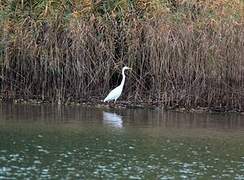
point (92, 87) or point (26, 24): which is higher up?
point (26, 24)

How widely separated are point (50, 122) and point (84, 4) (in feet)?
19.3

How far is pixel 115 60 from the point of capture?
21.2 metres

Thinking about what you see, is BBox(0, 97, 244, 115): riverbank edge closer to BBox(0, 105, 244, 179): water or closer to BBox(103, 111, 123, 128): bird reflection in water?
BBox(0, 105, 244, 179): water

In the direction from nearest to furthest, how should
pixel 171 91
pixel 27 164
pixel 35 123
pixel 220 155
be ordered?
1. pixel 27 164
2. pixel 220 155
3. pixel 35 123
4. pixel 171 91

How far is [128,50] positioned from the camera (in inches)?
831

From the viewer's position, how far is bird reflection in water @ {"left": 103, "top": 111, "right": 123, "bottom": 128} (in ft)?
53.9

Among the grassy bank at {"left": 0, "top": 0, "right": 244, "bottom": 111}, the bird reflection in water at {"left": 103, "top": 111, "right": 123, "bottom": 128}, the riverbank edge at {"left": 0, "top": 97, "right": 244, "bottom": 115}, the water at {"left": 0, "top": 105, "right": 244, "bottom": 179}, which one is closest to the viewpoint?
the water at {"left": 0, "top": 105, "right": 244, "bottom": 179}

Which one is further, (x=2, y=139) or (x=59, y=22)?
(x=59, y=22)

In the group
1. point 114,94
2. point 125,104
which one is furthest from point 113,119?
point 125,104

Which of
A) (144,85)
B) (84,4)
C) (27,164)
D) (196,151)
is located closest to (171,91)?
(144,85)

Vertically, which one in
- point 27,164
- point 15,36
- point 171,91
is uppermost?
point 15,36

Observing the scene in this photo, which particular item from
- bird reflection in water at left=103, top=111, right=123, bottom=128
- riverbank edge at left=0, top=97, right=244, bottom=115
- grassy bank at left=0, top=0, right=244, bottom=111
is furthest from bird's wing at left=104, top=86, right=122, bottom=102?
bird reflection in water at left=103, top=111, right=123, bottom=128

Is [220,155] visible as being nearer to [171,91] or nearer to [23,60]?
[171,91]

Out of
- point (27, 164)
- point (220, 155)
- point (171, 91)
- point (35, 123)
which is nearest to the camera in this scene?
point (27, 164)
